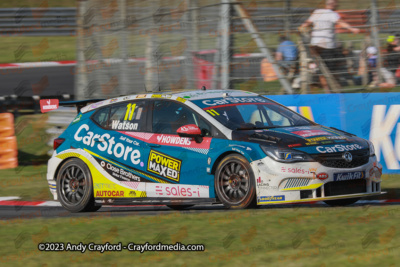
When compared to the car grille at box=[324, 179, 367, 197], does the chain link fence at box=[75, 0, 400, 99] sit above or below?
above

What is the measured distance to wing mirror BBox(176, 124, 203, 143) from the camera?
28.2ft

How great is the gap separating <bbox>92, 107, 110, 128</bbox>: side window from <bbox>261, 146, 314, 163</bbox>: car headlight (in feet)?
8.91

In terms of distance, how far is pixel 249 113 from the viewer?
9125mm

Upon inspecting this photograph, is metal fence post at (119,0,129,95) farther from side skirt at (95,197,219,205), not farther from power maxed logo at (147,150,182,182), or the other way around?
power maxed logo at (147,150,182,182)

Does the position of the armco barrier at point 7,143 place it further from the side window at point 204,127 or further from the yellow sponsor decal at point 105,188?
the side window at point 204,127

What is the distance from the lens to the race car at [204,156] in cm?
803

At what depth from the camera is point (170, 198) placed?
8.84 m

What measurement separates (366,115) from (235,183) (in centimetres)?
420

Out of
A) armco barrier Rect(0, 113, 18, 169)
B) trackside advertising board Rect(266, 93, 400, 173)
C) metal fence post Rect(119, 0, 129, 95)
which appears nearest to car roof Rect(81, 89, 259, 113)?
trackside advertising board Rect(266, 93, 400, 173)

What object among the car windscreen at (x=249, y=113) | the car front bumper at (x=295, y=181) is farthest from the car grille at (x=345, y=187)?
the car windscreen at (x=249, y=113)

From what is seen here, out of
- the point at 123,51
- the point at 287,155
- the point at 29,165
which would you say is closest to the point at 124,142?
the point at 287,155

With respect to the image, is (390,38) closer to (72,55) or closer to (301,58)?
(301,58)

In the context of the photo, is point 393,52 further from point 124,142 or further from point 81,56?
point 81,56

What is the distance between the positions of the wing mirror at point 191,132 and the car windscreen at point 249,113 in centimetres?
32
